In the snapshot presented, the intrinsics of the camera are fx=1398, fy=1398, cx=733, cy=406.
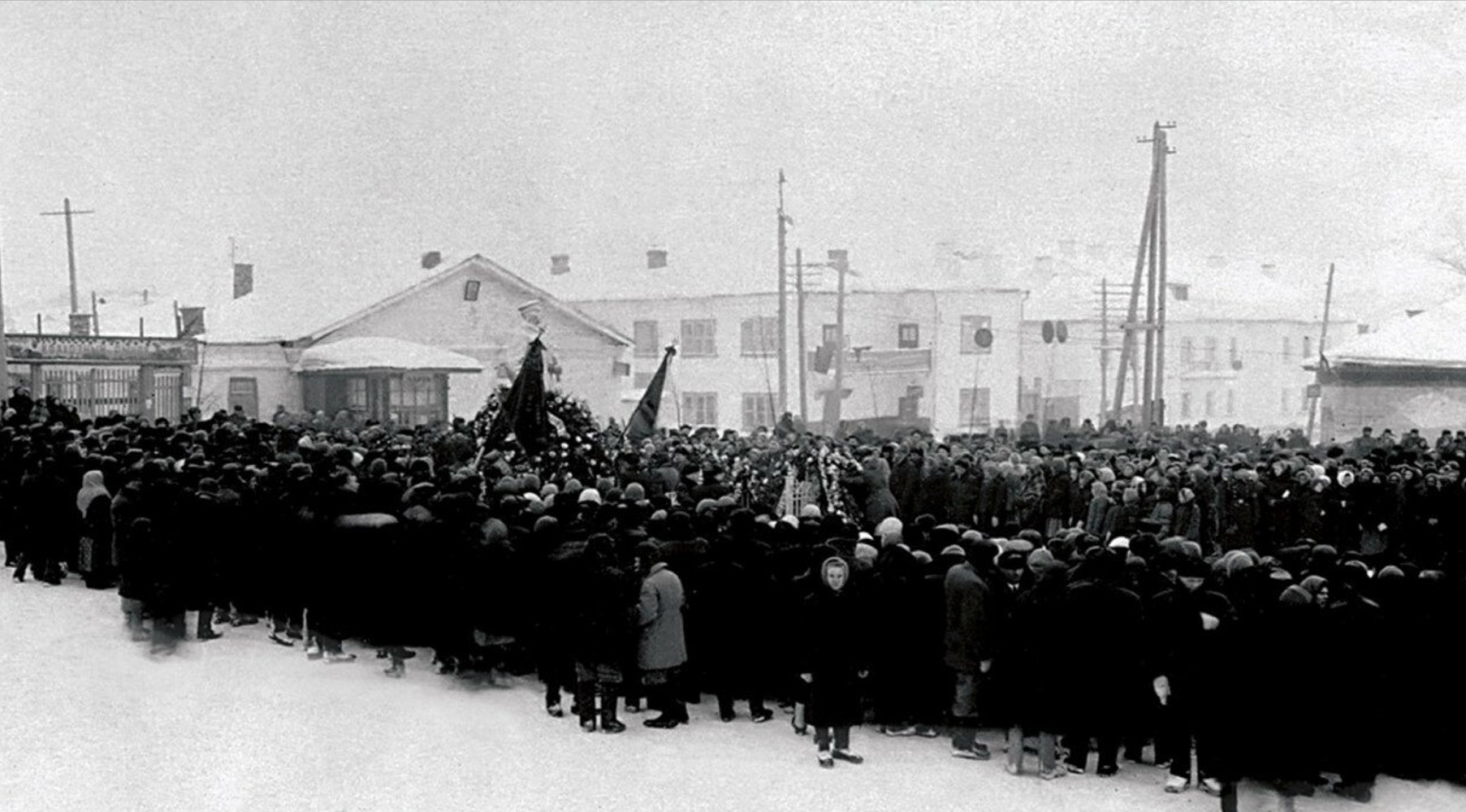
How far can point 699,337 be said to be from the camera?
56875mm

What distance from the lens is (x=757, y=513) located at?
1325 cm

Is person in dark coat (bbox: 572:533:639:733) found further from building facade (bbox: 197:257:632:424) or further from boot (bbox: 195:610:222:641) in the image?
building facade (bbox: 197:257:632:424)

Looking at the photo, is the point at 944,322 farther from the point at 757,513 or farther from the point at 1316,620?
the point at 1316,620

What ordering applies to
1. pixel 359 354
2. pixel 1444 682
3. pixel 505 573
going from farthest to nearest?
pixel 359 354 < pixel 505 573 < pixel 1444 682

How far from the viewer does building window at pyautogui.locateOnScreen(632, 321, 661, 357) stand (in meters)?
57.5

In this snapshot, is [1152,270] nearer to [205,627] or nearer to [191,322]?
[205,627]

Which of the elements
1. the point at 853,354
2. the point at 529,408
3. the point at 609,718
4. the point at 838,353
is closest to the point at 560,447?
the point at 529,408

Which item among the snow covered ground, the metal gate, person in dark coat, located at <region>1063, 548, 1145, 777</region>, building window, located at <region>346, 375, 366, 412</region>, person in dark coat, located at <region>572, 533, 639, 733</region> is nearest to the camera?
→ the snow covered ground

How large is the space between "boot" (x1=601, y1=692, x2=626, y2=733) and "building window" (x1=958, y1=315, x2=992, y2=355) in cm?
4536

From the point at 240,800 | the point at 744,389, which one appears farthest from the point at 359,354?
the point at 240,800

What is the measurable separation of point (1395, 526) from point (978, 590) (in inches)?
428

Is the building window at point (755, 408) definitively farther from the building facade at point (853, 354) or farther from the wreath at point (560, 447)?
the wreath at point (560, 447)

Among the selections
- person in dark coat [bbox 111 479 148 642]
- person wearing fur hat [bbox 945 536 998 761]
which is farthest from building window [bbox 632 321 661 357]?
person wearing fur hat [bbox 945 536 998 761]

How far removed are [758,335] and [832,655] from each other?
46.1 metres
